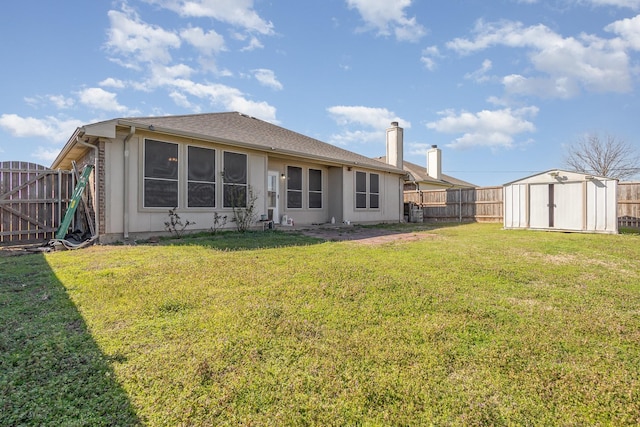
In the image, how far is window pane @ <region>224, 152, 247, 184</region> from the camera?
9070 millimetres

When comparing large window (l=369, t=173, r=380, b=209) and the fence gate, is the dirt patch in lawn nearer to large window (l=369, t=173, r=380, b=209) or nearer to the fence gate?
large window (l=369, t=173, r=380, b=209)

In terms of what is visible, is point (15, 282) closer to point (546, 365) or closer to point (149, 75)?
point (546, 365)

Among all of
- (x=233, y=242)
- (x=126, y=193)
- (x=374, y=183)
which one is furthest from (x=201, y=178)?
(x=374, y=183)

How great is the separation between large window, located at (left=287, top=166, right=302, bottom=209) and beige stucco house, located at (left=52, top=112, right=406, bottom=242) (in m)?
0.04

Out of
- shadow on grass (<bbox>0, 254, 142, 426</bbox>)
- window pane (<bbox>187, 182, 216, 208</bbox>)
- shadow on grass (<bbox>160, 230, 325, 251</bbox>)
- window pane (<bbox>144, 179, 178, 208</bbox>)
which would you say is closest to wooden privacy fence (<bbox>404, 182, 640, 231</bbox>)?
shadow on grass (<bbox>160, 230, 325, 251</bbox>)

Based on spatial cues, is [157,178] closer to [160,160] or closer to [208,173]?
[160,160]

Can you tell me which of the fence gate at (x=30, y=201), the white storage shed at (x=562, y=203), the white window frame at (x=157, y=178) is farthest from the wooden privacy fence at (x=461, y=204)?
the fence gate at (x=30, y=201)

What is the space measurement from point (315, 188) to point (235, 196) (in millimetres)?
3910

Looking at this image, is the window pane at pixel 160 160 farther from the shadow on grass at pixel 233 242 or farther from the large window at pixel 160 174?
the shadow on grass at pixel 233 242

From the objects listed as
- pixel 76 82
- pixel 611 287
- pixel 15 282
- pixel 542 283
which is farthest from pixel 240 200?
pixel 611 287

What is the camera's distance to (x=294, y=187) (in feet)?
38.0

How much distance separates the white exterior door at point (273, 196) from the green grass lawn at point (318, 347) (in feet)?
21.2

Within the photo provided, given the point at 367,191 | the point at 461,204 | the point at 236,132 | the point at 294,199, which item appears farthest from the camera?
the point at 461,204

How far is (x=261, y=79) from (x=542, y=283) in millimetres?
11863
